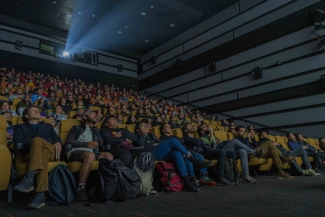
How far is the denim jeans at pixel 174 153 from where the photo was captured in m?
2.35

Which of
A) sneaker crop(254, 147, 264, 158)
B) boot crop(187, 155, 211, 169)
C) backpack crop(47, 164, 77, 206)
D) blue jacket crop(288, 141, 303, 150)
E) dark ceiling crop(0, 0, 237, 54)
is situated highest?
dark ceiling crop(0, 0, 237, 54)

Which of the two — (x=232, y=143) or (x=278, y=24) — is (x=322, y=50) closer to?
(x=278, y=24)

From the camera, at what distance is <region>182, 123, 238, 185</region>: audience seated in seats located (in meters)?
2.74

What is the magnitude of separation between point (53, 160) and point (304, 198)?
1934 mm

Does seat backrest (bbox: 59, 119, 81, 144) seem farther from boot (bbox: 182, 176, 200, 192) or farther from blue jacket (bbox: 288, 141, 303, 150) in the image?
blue jacket (bbox: 288, 141, 303, 150)

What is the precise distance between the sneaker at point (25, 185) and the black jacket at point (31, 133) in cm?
41

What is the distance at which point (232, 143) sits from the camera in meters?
3.19

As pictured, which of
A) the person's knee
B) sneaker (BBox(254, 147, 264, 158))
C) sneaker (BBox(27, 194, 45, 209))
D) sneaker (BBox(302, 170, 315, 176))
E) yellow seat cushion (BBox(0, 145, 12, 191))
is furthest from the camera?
sneaker (BBox(302, 170, 315, 176))

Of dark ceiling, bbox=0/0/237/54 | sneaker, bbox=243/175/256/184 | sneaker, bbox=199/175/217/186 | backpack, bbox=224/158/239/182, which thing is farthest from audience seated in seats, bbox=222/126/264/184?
dark ceiling, bbox=0/0/237/54

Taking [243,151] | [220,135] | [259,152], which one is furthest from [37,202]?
[220,135]

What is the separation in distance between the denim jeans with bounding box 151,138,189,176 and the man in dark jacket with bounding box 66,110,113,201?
54 cm

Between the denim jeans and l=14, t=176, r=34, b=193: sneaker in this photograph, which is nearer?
l=14, t=176, r=34, b=193: sneaker

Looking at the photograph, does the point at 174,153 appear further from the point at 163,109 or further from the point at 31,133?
the point at 163,109

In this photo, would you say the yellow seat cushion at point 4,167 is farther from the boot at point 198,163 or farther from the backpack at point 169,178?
the boot at point 198,163
